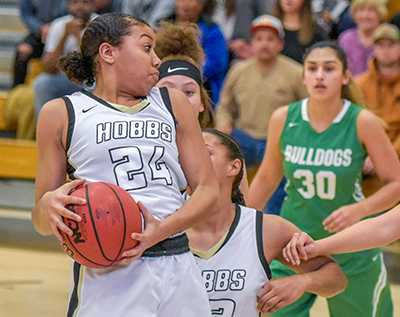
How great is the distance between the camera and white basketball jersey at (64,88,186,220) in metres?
1.91

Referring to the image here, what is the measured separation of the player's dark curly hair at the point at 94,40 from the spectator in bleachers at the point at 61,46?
3808 mm

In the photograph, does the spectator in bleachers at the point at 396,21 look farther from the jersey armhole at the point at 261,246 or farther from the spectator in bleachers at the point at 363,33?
the jersey armhole at the point at 261,246

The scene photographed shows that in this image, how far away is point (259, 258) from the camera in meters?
2.44

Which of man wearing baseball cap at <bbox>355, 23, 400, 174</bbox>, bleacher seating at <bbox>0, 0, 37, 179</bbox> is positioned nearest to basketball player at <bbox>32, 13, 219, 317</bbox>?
man wearing baseball cap at <bbox>355, 23, 400, 174</bbox>

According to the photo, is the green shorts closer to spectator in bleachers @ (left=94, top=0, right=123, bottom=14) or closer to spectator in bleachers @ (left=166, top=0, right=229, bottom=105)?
spectator in bleachers @ (left=166, top=0, right=229, bottom=105)

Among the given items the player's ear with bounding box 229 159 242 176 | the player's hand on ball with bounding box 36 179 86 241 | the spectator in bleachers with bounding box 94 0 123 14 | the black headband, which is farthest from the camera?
the spectator in bleachers with bounding box 94 0 123 14

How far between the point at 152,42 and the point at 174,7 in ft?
13.8

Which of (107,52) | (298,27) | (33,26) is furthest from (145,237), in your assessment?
(33,26)

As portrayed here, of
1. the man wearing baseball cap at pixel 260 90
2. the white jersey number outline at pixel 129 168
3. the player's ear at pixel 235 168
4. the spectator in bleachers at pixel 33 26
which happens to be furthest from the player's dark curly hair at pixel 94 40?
the spectator in bleachers at pixel 33 26

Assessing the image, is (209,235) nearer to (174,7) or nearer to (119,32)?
(119,32)

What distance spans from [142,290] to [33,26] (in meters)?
5.80

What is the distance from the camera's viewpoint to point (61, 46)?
19.6 ft

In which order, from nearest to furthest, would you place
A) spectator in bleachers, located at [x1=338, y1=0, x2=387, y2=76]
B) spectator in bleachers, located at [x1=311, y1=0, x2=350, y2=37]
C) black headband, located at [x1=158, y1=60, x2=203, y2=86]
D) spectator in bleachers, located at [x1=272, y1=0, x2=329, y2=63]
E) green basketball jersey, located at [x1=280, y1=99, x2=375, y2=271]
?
black headband, located at [x1=158, y1=60, x2=203, y2=86] → green basketball jersey, located at [x1=280, y1=99, x2=375, y2=271] → spectator in bleachers, located at [x1=272, y1=0, x2=329, y2=63] → spectator in bleachers, located at [x1=338, y1=0, x2=387, y2=76] → spectator in bleachers, located at [x1=311, y1=0, x2=350, y2=37]

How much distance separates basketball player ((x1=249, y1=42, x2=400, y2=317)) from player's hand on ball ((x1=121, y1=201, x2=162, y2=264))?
1.49 metres
